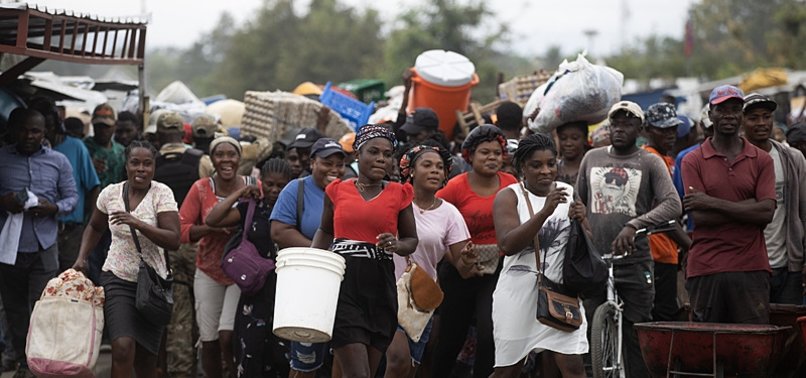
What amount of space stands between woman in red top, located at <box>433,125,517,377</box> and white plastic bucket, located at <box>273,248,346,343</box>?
2088 mm

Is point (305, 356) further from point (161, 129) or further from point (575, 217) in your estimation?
point (161, 129)

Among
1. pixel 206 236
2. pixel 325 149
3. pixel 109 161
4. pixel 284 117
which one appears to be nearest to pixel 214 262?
pixel 206 236

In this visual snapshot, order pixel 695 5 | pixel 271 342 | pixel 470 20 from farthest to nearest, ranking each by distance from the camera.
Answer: pixel 695 5 → pixel 470 20 → pixel 271 342

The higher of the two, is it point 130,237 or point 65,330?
point 130,237

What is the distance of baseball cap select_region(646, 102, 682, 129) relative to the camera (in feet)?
32.8

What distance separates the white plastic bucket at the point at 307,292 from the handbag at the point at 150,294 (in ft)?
6.23

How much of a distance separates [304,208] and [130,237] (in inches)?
49.5

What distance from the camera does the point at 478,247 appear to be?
9.03 meters

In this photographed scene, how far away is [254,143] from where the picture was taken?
39.8 feet

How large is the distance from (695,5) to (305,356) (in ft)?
217

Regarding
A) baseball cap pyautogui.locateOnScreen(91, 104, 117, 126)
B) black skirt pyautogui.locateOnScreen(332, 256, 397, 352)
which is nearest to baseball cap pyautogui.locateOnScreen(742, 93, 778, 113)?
black skirt pyautogui.locateOnScreen(332, 256, 397, 352)

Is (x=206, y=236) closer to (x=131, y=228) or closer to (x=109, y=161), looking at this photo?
(x=131, y=228)

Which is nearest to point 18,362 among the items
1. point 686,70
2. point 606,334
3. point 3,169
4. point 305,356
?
point 3,169

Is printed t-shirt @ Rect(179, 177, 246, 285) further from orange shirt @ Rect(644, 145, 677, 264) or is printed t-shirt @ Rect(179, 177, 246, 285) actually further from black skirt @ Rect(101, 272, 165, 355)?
orange shirt @ Rect(644, 145, 677, 264)
